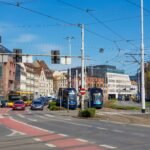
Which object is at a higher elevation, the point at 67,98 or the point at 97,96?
the point at 97,96

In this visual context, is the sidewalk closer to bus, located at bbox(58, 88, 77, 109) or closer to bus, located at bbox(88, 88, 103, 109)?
bus, located at bbox(88, 88, 103, 109)

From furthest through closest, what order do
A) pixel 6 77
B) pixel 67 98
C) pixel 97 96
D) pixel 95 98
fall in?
pixel 6 77 < pixel 97 96 < pixel 95 98 < pixel 67 98

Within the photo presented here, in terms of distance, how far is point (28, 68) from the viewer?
188m

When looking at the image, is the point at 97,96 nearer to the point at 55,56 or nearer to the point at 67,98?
the point at 67,98

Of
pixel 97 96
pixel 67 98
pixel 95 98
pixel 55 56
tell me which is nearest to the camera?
pixel 55 56

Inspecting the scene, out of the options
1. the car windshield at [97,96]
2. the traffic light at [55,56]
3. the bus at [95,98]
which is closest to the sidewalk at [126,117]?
the traffic light at [55,56]

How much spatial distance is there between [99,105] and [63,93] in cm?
717

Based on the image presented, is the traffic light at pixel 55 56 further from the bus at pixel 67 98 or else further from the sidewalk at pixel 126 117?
the bus at pixel 67 98

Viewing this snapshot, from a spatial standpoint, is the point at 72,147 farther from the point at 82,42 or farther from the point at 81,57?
the point at 82,42

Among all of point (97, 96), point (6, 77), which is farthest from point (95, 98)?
point (6, 77)

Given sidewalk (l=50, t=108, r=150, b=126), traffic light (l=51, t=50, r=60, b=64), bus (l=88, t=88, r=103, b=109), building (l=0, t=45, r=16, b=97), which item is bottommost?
sidewalk (l=50, t=108, r=150, b=126)

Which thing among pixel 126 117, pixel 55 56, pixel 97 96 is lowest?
pixel 126 117

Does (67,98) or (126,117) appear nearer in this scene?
(126,117)

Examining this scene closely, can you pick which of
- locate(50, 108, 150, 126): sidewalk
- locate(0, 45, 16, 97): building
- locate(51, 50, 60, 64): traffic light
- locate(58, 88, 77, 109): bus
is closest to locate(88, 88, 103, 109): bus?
locate(58, 88, 77, 109): bus
